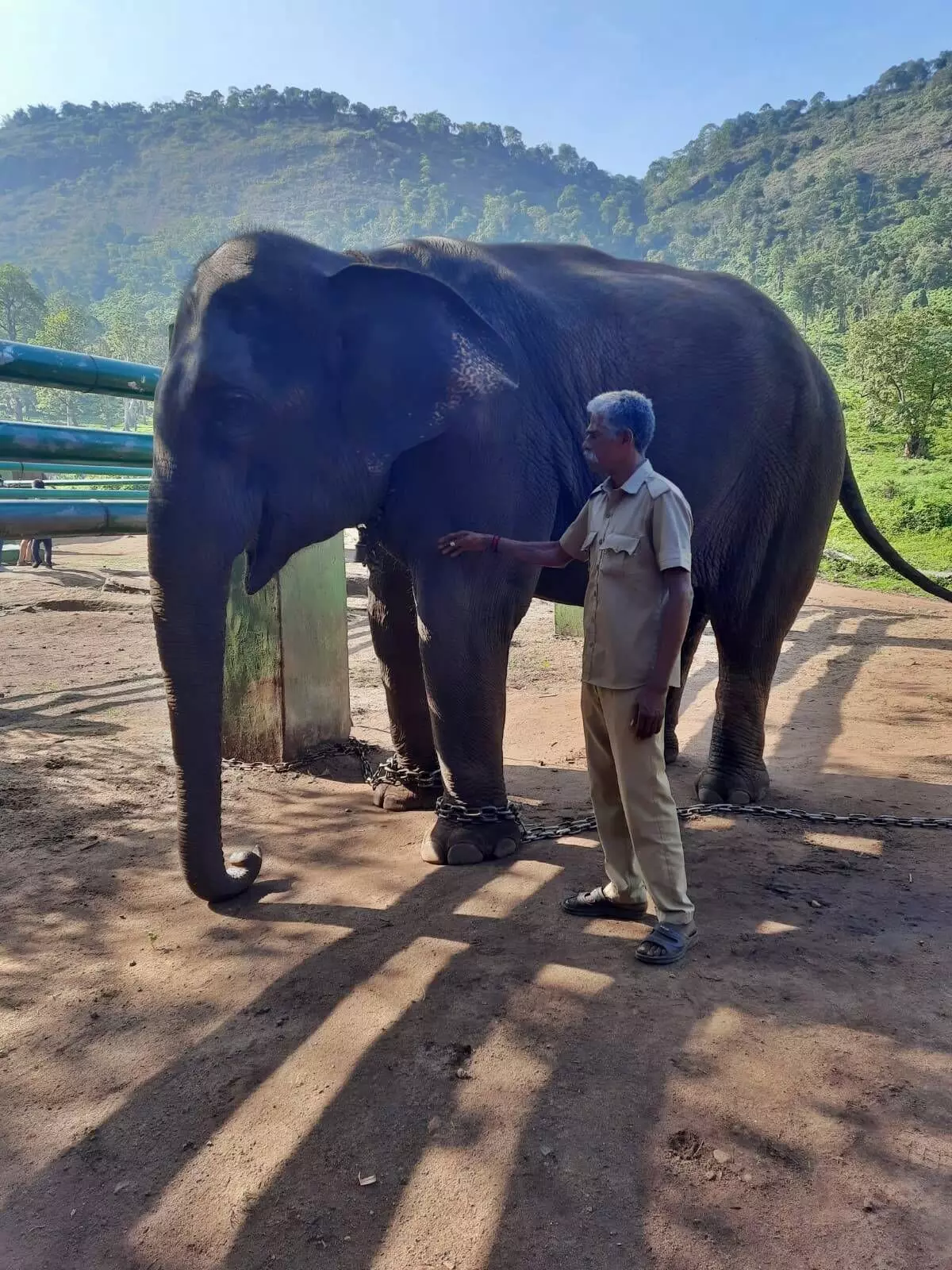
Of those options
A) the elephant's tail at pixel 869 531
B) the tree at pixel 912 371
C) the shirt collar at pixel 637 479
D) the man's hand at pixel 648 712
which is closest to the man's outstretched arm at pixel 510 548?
the shirt collar at pixel 637 479

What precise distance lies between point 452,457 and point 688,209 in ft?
582

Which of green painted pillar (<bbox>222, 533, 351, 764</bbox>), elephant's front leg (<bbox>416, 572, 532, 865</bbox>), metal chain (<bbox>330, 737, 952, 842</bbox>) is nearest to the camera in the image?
elephant's front leg (<bbox>416, 572, 532, 865</bbox>)

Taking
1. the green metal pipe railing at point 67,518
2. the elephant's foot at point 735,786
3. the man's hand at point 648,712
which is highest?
the green metal pipe railing at point 67,518

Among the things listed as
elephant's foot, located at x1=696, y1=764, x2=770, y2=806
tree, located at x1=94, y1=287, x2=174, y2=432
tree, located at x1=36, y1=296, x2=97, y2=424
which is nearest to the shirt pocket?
elephant's foot, located at x1=696, y1=764, x2=770, y2=806

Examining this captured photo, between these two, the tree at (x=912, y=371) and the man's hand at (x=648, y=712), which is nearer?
the man's hand at (x=648, y=712)

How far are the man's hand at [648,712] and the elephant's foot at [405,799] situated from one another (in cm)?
193

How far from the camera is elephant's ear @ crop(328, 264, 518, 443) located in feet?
11.9

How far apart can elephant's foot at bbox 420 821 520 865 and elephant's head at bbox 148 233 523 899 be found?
0.73 meters

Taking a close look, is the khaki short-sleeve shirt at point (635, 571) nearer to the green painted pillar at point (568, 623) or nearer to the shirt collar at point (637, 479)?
the shirt collar at point (637, 479)

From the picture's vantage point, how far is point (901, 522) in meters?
20.2

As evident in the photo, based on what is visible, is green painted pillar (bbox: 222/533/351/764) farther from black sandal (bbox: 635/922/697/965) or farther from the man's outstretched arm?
black sandal (bbox: 635/922/697/965)

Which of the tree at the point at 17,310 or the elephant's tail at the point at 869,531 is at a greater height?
the tree at the point at 17,310

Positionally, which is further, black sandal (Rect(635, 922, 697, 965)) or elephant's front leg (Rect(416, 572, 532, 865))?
elephant's front leg (Rect(416, 572, 532, 865))

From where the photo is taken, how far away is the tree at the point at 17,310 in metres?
84.4
